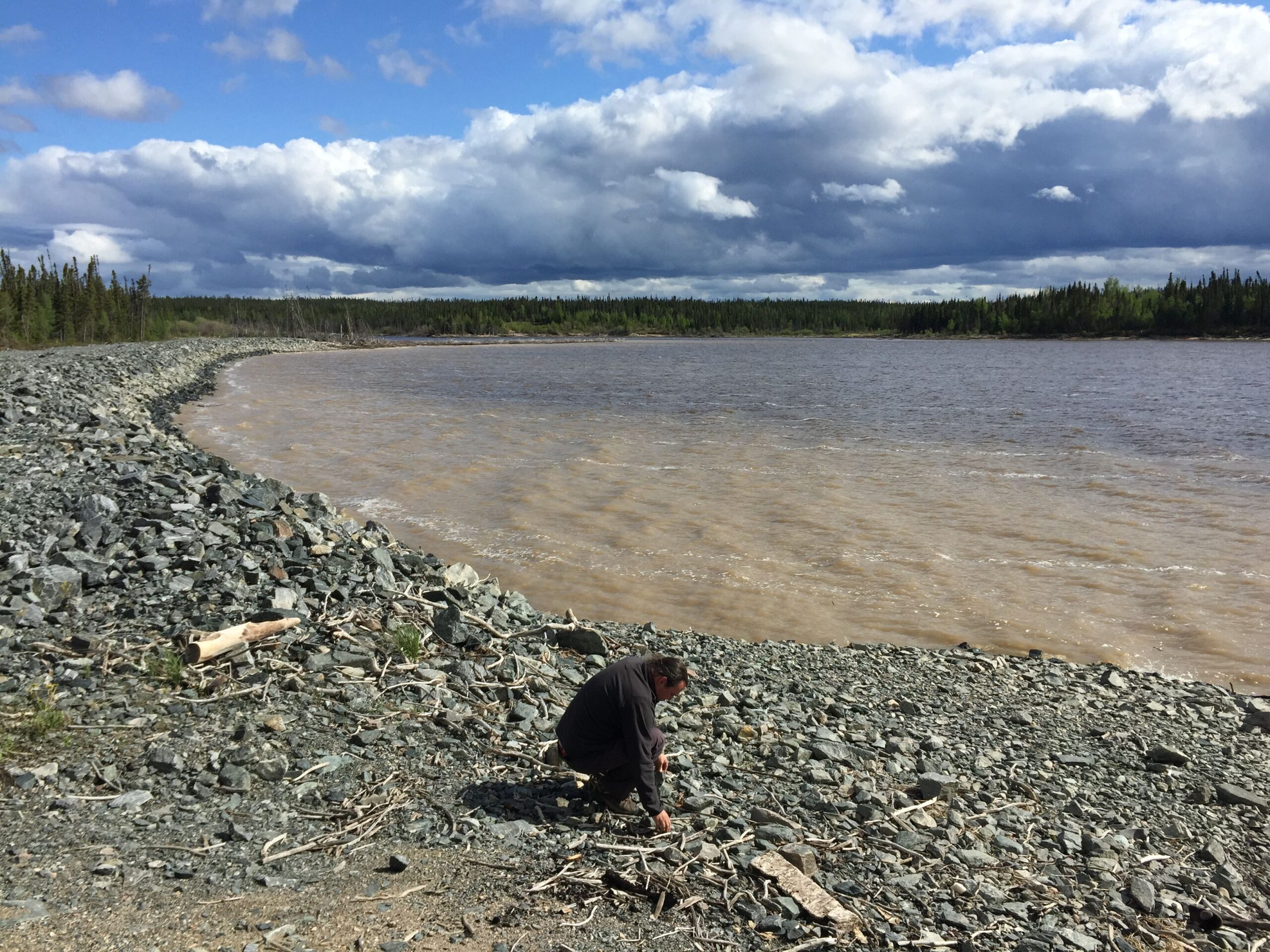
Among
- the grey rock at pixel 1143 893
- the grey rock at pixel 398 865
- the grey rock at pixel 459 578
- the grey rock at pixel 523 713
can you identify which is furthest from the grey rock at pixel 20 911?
the grey rock at pixel 1143 893

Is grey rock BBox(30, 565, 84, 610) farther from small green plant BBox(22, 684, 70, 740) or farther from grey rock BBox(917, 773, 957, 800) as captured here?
grey rock BBox(917, 773, 957, 800)

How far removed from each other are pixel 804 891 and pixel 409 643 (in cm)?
451

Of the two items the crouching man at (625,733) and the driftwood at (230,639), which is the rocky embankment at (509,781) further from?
the crouching man at (625,733)

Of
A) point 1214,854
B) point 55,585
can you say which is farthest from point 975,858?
point 55,585

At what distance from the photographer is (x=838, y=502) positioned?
68.9 ft

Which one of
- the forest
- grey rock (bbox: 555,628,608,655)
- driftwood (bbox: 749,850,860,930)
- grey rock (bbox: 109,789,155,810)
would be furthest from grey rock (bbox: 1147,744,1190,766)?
the forest

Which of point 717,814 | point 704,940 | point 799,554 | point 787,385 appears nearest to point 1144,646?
point 799,554

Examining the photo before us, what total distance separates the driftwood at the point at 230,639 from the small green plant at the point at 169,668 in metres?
0.14

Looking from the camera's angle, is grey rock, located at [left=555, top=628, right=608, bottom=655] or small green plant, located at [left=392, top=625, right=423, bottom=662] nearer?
small green plant, located at [left=392, top=625, right=423, bottom=662]

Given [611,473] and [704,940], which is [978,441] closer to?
[611,473]

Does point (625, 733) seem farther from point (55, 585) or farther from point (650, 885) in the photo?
point (55, 585)

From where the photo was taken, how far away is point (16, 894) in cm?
477

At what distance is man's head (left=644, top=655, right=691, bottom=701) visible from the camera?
20.2 feet

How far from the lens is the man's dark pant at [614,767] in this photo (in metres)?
6.18
